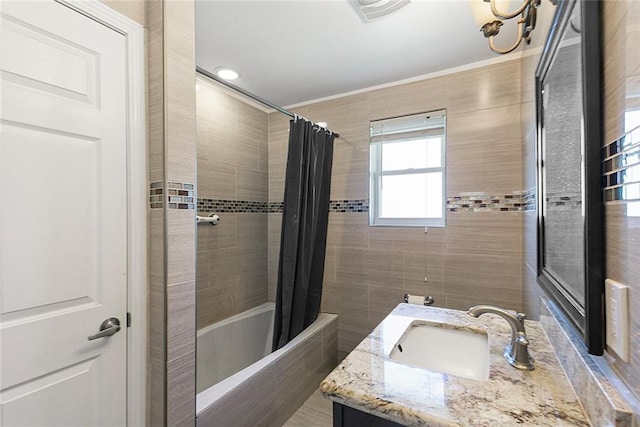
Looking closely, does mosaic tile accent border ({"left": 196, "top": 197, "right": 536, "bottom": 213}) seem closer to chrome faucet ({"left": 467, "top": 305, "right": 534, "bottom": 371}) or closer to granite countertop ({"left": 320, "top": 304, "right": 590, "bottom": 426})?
chrome faucet ({"left": 467, "top": 305, "right": 534, "bottom": 371})

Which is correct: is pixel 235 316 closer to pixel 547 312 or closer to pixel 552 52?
pixel 547 312

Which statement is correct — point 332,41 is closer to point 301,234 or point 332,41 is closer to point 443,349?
point 301,234

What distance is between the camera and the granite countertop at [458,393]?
68cm

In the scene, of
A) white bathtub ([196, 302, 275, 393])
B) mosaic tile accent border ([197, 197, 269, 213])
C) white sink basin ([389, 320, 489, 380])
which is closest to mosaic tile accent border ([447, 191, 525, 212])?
white sink basin ([389, 320, 489, 380])

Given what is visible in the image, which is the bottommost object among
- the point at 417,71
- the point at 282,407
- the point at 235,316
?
the point at 282,407

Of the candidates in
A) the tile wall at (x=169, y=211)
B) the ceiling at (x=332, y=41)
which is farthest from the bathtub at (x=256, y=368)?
the ceiling at (x=332, y=41)

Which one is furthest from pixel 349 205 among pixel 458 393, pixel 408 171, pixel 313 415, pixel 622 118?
pixel 622 118

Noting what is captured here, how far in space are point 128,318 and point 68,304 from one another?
202 mm

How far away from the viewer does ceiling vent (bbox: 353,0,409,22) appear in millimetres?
1434

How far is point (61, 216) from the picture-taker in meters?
0.96

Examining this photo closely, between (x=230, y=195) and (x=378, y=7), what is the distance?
1720 millimetres

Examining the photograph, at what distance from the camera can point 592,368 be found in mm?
621

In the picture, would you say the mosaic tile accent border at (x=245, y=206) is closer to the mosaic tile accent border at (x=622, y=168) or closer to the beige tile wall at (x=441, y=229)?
the beige tile wall at (x=441, y=229)

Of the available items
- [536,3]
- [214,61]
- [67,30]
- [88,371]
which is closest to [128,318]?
[88,371]
